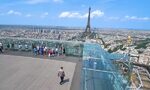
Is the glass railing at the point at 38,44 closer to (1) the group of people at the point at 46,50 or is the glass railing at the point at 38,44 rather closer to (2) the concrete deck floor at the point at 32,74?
(1) the group of people at the point at 46,50

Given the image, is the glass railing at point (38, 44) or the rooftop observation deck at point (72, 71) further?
the glass railing at point (38, 44)

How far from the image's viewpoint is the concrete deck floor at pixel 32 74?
11.1 metres

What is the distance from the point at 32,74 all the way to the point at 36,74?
0.19m

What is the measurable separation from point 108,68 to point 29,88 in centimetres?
339

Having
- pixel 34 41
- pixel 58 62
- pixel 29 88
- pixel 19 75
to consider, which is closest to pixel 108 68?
pixel 29 88

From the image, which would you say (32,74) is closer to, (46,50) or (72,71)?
(72,71)

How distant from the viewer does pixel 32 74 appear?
1326cm

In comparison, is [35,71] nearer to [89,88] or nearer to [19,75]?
[19,75]

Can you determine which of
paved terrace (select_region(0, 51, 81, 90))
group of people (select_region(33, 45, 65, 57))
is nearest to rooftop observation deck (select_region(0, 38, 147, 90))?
paved terrace (select_region(0, 51, 81, 90))

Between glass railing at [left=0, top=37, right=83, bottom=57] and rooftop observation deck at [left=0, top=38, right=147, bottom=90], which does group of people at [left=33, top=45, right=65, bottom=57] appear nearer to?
rooftop observation deck at [left=0, top=38, right=147, bottom=90]

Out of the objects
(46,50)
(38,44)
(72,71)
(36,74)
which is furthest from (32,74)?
(38,44)

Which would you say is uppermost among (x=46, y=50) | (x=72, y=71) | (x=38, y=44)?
(x=38, y=44)

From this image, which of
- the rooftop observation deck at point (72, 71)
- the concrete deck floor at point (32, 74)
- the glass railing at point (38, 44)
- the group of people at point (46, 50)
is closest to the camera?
the rooftop observation deck at point (72, 71)

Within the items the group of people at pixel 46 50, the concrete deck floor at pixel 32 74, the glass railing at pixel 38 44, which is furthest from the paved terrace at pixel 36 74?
the glass railing at pixel 38 44
